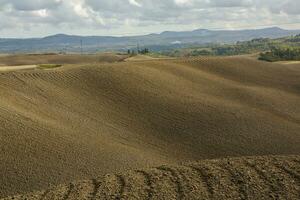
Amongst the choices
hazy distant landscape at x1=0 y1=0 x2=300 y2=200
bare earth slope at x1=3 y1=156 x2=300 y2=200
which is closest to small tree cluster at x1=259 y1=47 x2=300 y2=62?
hazy distant landscape at x1=0 y1=0 x2=300 y2=200

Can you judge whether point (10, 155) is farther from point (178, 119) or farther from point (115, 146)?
point (178, 119)

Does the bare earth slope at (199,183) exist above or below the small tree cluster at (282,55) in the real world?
above

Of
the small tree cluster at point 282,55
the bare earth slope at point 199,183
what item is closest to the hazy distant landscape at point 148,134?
the bare earth slope at point 199,183

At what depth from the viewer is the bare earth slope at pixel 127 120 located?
2638 centimetres

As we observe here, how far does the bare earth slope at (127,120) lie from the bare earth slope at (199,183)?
12.3 feet

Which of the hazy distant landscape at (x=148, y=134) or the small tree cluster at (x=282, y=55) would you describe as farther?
the small tree cluster at (x=282, y=55)

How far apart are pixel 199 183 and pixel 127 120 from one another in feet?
55.4

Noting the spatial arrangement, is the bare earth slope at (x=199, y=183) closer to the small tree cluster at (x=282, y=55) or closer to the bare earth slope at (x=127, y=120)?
the bare earth slope at (x=127, y=120)

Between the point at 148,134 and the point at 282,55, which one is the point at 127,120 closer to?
the point at 148,134

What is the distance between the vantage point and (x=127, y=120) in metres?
36.1

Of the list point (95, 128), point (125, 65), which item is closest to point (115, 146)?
point (95, 128)

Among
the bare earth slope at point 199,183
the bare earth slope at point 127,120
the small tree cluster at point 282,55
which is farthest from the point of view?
the small tree cluster at point 282,55

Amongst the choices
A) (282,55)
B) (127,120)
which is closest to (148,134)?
(127,120)

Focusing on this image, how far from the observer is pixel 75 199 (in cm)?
1878
